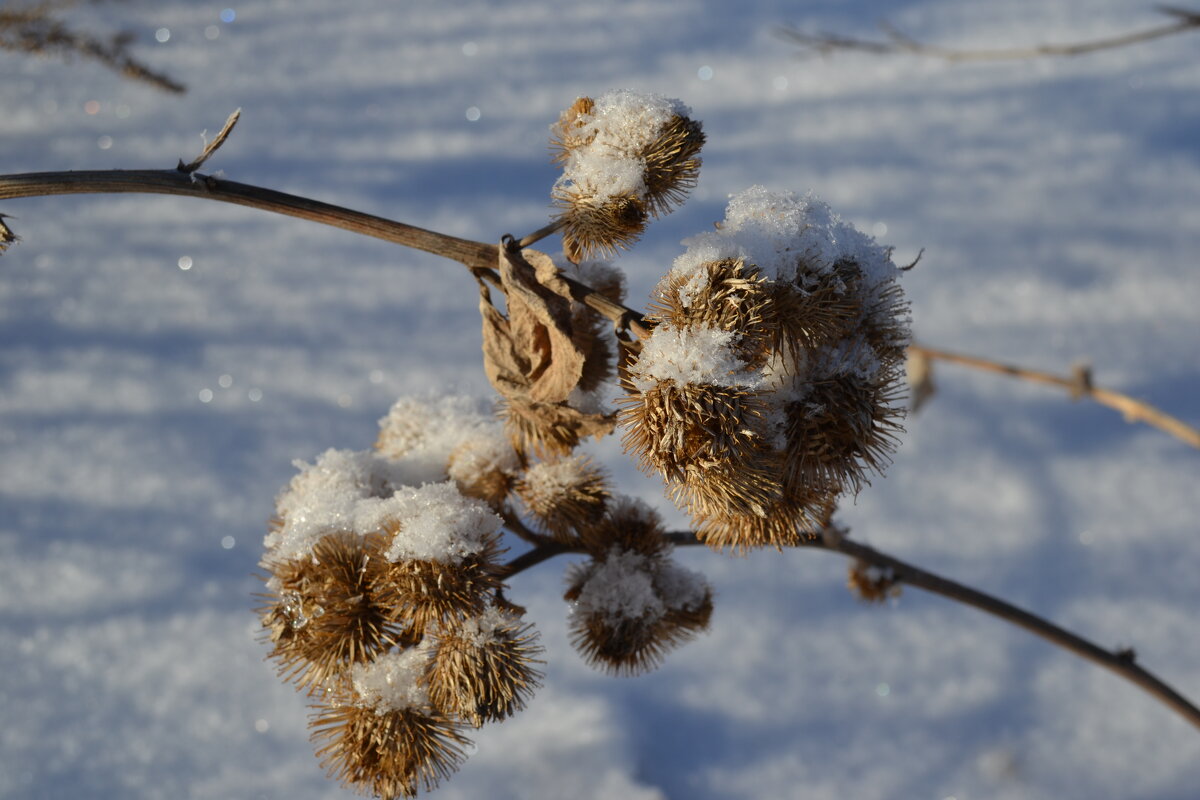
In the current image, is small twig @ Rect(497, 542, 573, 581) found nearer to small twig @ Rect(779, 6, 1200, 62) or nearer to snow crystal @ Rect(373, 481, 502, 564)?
snow crystal @ Rect(373, 481, 502, 564)

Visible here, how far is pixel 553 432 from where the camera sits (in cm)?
60

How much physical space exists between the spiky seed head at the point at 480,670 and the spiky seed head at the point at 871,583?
383mm

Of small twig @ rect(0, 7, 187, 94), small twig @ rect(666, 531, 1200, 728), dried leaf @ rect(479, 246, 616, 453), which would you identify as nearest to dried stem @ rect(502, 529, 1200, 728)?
small twig @ rect(666, 531, 1200, 728)

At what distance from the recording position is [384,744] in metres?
0.53

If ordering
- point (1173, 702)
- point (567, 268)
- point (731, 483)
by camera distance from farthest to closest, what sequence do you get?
point (1173, 702), point (567, 268), point (731, 483)

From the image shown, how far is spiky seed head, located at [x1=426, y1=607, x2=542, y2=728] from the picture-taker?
20.7 inches

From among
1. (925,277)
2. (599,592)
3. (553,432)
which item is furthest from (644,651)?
(925,277)

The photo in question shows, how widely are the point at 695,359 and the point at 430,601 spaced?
8.4 inches

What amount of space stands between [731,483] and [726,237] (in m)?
0.13

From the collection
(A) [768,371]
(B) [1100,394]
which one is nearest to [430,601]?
(A) [768,371]

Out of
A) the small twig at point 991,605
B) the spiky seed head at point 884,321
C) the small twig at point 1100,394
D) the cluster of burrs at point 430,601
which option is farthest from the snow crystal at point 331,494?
the small twig at point 1100,394

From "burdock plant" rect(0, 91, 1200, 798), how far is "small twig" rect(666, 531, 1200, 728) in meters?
0.10

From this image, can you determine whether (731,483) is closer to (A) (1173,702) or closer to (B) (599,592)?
(B) (599,592)

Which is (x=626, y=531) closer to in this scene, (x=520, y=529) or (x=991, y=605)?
(x=520, y=529)
